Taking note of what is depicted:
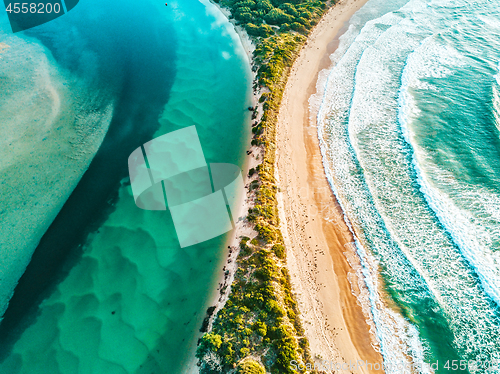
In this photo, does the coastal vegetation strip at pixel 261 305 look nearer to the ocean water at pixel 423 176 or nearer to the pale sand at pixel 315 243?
the pale sand at pixel 315 243

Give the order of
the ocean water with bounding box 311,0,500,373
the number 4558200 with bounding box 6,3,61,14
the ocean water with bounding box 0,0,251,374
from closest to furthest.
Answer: the ocean water with bounding box 0,0,251,374 → the ocean water with bounding box 311,0,500,373 → the number 4558200 with bounding box 6,3,61,14

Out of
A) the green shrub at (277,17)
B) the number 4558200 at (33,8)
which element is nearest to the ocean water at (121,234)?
the green shrub at (277,17)

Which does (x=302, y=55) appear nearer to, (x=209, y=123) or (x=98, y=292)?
(x=209, y=123)

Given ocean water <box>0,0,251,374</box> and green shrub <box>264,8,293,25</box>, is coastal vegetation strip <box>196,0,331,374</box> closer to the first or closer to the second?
ocean water <box>0,0,251,374</box>

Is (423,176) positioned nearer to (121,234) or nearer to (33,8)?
(121,234)

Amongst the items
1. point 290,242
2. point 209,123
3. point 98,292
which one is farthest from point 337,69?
point 98,292

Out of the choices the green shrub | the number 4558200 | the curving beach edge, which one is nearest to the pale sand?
the curving beach edge

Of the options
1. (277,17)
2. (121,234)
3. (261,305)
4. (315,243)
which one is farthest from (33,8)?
(261,305)
